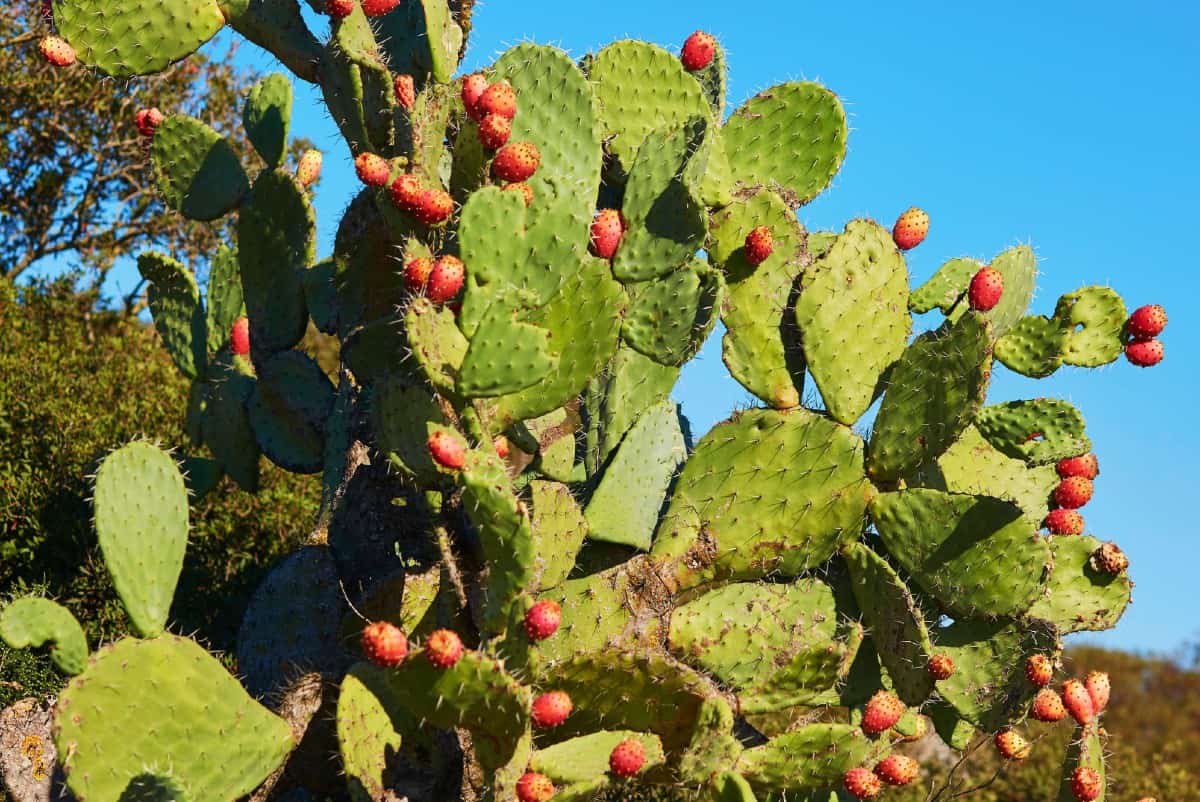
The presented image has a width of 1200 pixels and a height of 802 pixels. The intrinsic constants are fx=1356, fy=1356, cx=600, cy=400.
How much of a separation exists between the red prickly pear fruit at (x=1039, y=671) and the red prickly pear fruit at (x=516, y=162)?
1.74 m

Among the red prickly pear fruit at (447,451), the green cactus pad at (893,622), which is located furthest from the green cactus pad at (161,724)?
the green cactus pad at (893,622)

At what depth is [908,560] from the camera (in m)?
3.49

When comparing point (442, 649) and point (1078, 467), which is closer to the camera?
point (442, 649)

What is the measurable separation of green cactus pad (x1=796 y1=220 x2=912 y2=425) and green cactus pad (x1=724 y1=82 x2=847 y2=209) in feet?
0.99

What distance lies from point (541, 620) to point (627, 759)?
0.36m

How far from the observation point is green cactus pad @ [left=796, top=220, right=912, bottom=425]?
3.50 meters

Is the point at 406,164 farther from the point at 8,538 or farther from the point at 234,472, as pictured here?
the point at 8,538

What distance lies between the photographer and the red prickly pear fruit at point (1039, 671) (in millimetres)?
3383

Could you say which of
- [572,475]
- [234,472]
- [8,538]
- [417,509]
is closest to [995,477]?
[572,475]

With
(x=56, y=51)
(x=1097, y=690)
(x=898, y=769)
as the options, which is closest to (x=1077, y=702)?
(x=1097, y=690)

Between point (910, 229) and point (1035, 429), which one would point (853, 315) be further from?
point (1035, 429)

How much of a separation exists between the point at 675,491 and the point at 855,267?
29.6 inches

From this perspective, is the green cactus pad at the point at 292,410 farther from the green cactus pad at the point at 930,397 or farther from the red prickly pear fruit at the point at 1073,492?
the red prickly pear fruit at the point at 1073,492

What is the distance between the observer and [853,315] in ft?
11.6
